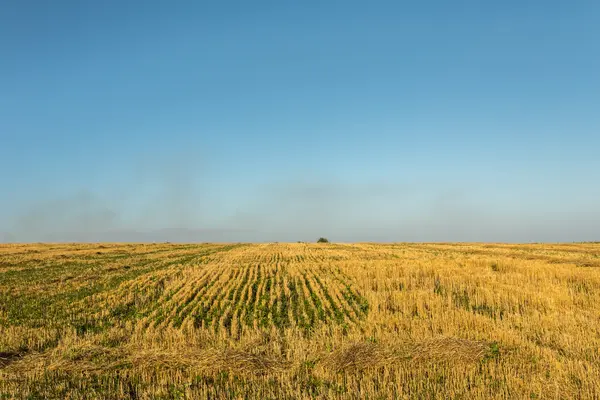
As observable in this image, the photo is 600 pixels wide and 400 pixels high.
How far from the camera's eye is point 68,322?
47.0 feet

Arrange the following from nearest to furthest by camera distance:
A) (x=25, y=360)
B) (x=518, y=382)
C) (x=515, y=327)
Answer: (x=518, y=382), (x=25, y=360), (x=515, y=327)

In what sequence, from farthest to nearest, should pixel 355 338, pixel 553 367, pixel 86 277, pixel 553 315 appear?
pixel 86 277 < pixel 553 315 < pixel 355 338 < pixel 553 367

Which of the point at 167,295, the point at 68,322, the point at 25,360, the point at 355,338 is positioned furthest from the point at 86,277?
the point at 355,338

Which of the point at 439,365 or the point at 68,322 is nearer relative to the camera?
the point at 439,365

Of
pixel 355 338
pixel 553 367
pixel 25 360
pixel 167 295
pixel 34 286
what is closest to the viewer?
pixel 553 367

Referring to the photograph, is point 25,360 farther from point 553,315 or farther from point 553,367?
point 553,315

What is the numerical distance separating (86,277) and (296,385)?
2357 cm

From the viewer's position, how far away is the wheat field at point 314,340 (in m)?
8.25

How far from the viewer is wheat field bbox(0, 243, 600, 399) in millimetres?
8250

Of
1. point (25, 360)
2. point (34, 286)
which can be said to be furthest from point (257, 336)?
point (34, 286)

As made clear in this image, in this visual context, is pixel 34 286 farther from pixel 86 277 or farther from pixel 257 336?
pixel 257 336

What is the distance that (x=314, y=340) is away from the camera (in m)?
11.2

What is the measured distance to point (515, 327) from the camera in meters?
12.7

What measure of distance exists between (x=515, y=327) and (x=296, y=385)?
316 inches
